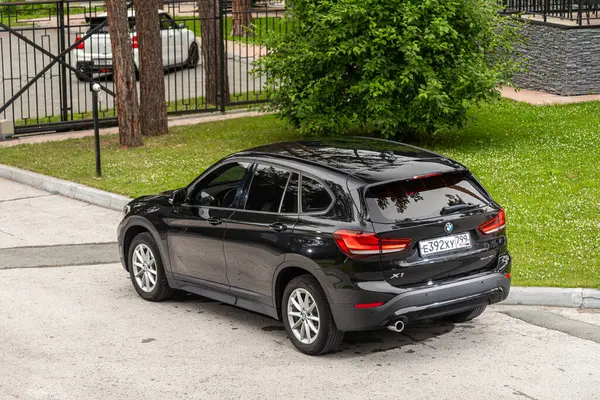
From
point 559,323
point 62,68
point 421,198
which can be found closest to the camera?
point 421,198

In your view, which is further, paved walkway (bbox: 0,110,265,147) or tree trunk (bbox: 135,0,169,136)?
paved walkway (bbox: 0,110,265,147)

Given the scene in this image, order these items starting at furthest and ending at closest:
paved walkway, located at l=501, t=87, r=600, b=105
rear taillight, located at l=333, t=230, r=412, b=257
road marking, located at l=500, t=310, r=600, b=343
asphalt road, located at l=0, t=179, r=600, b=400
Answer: paved walkway, located at l=501, t=87, r=600, b=105 < road marking, located at l=500, t=310, r=600, b=343 < rear taillight, located at l=333, t=230, r=412, b=257 < asphalt road, located at l=0, t=179, r=600, b=400

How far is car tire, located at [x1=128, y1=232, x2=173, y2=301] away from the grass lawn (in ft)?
10.5

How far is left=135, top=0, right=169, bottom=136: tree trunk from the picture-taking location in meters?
18.0

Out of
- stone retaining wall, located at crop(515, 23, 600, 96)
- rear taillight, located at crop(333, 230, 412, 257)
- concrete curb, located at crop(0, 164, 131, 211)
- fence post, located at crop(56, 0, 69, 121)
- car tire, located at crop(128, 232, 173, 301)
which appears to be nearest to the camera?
rear taillight, located at crop(333, 230, 412, 257)

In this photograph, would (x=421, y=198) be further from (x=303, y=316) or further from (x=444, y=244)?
(x=303, y=316)

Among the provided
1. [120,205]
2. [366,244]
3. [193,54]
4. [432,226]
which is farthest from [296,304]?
[193,54]

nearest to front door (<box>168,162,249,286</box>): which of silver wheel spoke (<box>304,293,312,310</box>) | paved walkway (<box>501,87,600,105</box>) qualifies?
silver wheel spoke (<box>304,293,312,310</box>)

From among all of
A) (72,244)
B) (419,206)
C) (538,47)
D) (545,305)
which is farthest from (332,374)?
(538,47)

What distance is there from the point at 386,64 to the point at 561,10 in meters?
6.57

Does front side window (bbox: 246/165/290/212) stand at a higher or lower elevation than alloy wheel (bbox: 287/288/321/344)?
higher

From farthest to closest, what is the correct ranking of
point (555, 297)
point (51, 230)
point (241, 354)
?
1. point (51, 230)
2. point (555, 297)
3. point (241, 354)

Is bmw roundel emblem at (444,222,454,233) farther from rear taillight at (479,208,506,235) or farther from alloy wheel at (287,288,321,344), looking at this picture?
alloy wheel at (287,288,321,344)

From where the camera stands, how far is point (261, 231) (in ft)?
29.0
